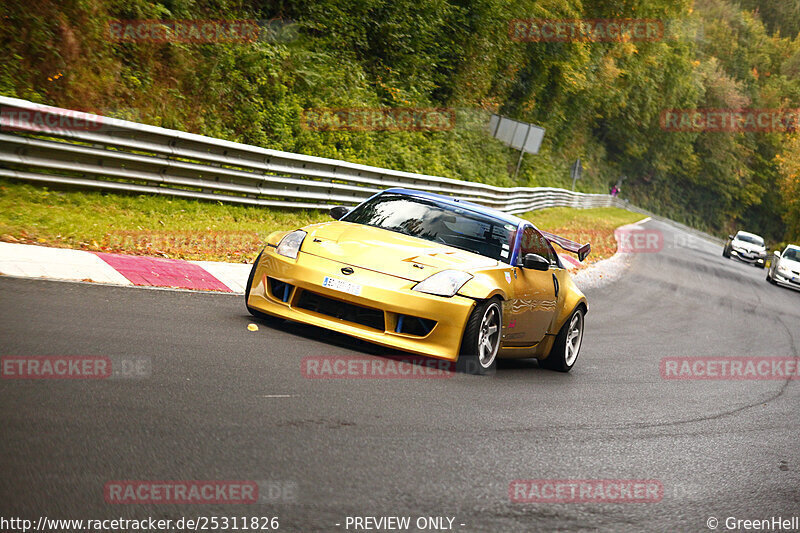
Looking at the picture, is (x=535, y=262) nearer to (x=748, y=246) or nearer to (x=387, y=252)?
(x=387, y=252)

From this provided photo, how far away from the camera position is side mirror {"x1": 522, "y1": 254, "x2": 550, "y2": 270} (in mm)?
8031

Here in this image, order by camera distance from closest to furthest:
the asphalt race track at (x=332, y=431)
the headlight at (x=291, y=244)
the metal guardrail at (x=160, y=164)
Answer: the asphalt race track at (x=332, y=431), the headlight at (x=291, y=244), the metal guardrail at (x=160, y=164)

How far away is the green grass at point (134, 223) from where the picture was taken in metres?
9.98

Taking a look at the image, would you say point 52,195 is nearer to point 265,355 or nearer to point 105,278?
point 105,278

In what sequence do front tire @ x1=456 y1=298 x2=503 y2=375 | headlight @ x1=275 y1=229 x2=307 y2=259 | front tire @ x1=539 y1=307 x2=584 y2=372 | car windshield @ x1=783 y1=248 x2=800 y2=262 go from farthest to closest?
car windshield @ x1=783 y1=248 x2=800 y2=262
front tire @ x1=539 y1=307 x2=584 y2=372
headlight @ x1=275 y1=229 x2=307 y2=259
front tire @ x1=456 y1=298 x2=503 y2=375

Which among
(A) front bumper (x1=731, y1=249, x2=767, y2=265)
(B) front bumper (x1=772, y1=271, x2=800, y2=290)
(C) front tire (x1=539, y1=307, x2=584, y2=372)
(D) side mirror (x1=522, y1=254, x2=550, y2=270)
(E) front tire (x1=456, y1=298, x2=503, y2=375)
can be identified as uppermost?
(D) side mirror (x1=522, y1=254, x2=550, y2=270)

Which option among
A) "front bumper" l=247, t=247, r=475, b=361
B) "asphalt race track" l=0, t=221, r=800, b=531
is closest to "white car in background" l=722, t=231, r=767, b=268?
"asphalt race track" l=0, t=221, r=800, b=531

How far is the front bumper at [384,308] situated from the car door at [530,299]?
3.38ft

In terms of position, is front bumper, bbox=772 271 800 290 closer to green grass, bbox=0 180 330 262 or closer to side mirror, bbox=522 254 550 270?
green grass, bbox=0 180 330 262

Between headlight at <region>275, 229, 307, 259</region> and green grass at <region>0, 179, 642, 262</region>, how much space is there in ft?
10.4

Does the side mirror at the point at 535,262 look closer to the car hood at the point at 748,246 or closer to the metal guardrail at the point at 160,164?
the metal guardrail at the point at 160,164

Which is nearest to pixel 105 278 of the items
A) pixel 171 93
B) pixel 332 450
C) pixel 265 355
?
pixel 265 355

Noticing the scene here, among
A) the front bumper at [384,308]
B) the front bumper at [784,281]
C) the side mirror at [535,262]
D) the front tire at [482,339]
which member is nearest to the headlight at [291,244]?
the front bumper at [384,308]

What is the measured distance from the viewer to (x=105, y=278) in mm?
8297
